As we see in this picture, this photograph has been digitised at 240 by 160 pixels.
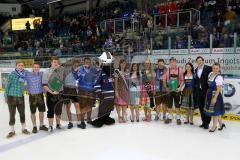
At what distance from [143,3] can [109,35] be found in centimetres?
491

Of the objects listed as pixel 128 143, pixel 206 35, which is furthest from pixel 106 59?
pixel 206 35

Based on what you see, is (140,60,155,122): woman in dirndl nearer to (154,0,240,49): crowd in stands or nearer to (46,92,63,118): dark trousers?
(46,92,63,118): dark trousers

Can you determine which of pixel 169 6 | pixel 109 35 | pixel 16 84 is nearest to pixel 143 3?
pixel 169 6

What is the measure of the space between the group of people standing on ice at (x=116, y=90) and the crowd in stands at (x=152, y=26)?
1.99 m

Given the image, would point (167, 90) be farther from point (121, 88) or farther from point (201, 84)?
point (121, 88)

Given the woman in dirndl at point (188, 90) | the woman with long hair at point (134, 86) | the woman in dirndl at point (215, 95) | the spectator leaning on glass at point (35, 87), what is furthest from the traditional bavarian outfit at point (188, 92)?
the spectator leaning on glass at point (35, 87)

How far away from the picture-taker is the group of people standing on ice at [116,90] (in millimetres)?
5992

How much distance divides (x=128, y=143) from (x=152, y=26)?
610 cm

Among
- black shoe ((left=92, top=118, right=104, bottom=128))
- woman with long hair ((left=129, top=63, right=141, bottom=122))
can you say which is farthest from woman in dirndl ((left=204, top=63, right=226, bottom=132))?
black shoe ((left=92, top=118, right=104, bottom=128))

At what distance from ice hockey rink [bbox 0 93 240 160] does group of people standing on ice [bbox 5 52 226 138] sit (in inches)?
11.2

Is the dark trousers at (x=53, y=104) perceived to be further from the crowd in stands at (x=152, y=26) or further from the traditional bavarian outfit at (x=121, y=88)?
the crowd in stands at (x=152, y=26)

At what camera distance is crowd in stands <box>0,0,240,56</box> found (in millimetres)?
8211

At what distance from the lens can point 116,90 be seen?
6750 millimetres

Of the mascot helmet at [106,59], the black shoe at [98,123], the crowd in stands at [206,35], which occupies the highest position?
the crowd in stands at [206,35]
